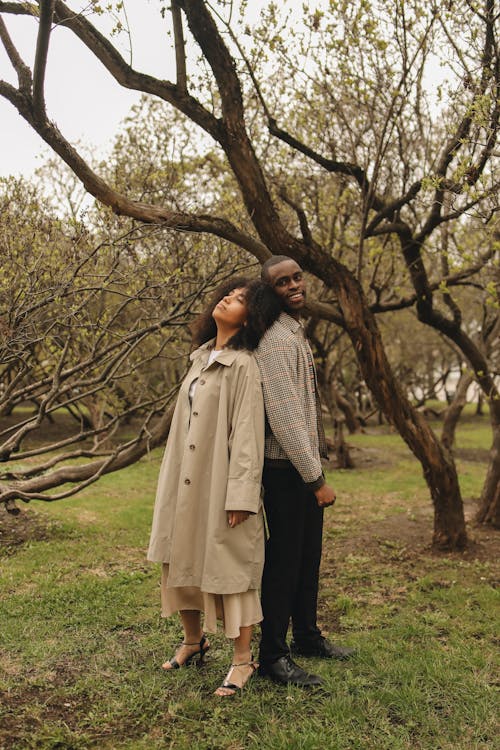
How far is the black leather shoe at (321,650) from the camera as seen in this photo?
4.00 meters

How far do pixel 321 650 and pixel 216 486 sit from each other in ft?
4.50

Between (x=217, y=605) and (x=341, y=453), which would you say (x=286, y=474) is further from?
(x=341, y=453)

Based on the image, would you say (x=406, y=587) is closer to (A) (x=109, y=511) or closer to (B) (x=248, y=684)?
(B) (x=248, y=684)

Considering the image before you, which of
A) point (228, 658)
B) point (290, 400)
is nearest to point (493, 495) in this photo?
point (228, 658)

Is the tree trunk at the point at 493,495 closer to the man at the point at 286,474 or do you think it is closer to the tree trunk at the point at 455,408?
the tree trunk at the point at 455,408

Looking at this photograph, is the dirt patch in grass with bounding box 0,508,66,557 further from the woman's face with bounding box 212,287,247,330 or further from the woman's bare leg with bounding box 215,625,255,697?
the woman's face with bounding box 212,287,247,330

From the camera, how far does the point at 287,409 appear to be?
348 cm

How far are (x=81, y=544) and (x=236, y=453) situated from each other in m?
4.47

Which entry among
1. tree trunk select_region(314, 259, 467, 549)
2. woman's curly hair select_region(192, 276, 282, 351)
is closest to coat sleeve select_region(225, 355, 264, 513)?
woman's curly hair select_region(192, 276, 282, 351)

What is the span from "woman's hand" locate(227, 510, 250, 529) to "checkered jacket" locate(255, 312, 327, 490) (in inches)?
14.1

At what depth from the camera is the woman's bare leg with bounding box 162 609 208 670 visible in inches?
147

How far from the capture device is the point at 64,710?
332cm

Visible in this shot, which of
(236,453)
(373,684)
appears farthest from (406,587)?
(236,453)

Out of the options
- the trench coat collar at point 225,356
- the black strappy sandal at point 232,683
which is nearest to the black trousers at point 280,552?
the black strappy sandal at point 232,683
